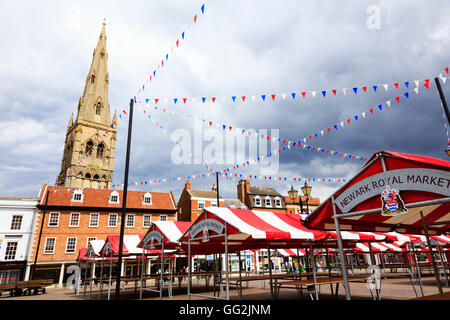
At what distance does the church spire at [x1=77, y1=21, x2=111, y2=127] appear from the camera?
247 ft

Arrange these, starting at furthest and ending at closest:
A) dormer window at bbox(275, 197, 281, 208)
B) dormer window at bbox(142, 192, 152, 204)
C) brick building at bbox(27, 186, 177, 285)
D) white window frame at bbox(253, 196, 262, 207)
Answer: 1. dormer window at bbox(275, 197, 281, 208)
2. white window frame at bbox(253, 196, 262, 207)
3. dormer window at bbox(142, 192, 152, 204)
4. brick building at bbox(27, 186, 177, 285)

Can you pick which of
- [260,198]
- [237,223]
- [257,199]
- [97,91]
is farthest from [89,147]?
[237,223]

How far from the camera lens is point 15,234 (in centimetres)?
2716

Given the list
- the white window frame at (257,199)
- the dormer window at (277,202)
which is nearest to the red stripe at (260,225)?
the white window frame at (257,199)

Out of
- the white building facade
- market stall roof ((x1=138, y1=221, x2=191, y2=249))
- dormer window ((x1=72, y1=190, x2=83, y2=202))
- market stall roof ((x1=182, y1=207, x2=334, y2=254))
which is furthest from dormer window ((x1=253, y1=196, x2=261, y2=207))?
market stall roof ((x1=182, y1=207, x2=334, y2=254))

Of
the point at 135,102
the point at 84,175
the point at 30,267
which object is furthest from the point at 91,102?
the point at 135,102

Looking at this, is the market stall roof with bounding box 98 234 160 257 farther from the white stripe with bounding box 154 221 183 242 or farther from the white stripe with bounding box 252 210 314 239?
the white stripe with bounding box 252 210 314 239

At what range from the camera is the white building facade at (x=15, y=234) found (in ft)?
85.6

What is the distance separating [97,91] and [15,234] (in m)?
61.4

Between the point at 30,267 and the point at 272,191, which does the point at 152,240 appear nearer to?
the point at 30,267

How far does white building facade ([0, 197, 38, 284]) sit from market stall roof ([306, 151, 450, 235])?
32007mm

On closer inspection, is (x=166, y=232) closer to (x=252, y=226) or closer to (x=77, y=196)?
(x=252, y=226)
